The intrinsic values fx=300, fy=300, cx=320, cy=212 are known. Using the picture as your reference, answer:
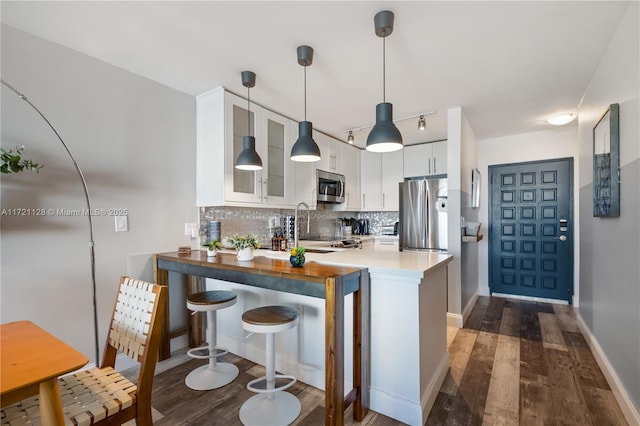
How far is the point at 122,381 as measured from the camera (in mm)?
1348

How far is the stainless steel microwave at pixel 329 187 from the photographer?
405cm

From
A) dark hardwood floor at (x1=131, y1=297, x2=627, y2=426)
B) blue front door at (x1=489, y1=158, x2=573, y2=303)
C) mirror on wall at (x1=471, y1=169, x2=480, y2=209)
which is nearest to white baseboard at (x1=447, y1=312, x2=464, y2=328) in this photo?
dark hardwood floor at (x1=131, y1=297, x2=627, y2=426)

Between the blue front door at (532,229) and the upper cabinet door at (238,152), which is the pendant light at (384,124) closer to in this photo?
the upper cabinet door at (238,152)

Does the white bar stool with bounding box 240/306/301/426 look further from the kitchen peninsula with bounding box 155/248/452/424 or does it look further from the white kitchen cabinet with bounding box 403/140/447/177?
the white kitchen cabinet with bounding box 403/140/447/177

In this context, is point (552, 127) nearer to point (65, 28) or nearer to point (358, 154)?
point (358, 154)

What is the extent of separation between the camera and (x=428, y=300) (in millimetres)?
1899

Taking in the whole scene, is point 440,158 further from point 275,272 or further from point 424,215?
point 275,272

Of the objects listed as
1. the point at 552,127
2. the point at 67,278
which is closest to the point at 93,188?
the point at 67,278

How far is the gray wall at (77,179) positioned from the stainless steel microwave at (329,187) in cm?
186

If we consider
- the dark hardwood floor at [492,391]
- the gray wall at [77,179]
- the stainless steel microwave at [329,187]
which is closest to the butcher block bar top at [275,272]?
the gray wall at [77,179]

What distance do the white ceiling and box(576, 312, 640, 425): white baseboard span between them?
7.35 feet

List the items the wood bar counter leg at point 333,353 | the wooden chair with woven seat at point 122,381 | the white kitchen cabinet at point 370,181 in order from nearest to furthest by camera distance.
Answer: the wooden chair with woven seat at point 122,381 → the wood bar counter leg at point 333,353 → the white kitchen cabinet at point 370,181

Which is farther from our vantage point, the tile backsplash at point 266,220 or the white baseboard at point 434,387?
the tile backsplash at point 266,220

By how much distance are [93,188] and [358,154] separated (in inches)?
148
